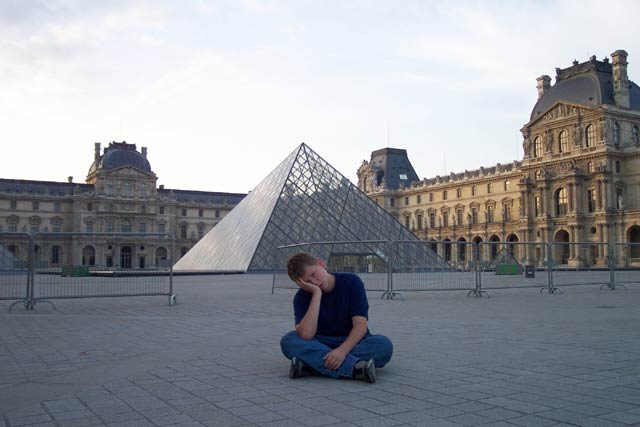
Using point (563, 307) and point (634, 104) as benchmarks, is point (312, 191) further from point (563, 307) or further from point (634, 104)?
point (634, 104)

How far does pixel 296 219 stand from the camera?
2955 cm

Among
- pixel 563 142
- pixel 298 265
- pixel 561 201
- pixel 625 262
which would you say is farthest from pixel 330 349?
pixel 563 142

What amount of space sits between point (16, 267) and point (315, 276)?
9.13 meters

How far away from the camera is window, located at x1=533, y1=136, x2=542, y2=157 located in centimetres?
5412

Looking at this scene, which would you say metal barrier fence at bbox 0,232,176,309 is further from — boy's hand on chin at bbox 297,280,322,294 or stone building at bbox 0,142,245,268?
stone building at bbox 0,142,245,268

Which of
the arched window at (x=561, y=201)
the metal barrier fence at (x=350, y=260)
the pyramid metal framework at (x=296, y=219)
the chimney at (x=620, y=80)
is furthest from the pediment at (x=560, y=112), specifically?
the metal barrier fence at (x=350, y=260)

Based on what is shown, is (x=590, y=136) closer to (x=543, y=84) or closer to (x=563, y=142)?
(x=563, y=142)

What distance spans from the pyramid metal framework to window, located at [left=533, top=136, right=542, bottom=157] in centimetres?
2710

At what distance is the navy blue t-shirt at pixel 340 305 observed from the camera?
14.8 ft

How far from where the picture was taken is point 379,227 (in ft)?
99.1

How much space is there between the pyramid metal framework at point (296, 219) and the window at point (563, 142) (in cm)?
2598

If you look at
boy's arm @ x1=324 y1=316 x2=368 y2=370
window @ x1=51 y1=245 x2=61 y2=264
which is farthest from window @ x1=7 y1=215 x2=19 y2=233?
boy's arm @ x1=324 y1=316 x2=368 y2=370

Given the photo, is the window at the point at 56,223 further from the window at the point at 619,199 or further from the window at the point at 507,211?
the window at the point at 619,199

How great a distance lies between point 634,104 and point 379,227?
3236 centimetres
